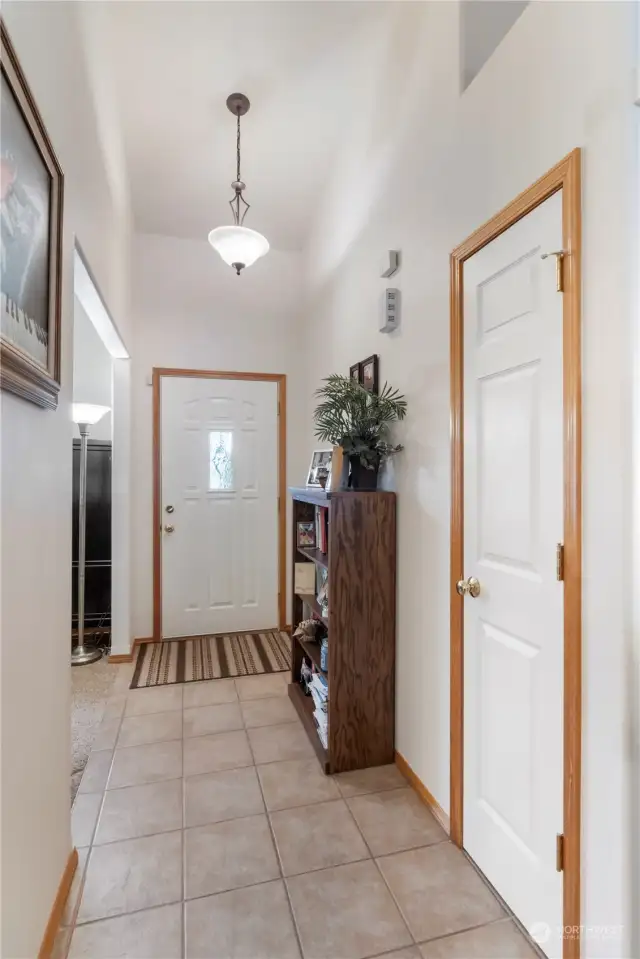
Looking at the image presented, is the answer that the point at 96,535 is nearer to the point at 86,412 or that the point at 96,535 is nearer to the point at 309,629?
the point at 86,412

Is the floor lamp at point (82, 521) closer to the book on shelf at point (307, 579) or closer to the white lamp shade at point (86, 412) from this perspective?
the white lamp shade at point (86, 412)

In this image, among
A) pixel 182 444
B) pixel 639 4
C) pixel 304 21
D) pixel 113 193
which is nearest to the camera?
pixel 639 4

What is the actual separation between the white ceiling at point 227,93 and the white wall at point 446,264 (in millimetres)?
180

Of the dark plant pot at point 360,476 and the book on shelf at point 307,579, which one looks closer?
the dark plant pot at point 360,476

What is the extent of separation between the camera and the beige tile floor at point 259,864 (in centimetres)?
133

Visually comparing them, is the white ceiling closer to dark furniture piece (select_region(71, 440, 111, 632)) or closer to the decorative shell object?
dark furniture piece (select_region(71, 440, 111, 632))

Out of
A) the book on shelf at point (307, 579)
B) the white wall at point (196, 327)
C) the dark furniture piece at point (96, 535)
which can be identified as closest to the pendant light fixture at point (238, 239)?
the white wall at point (196, 327)

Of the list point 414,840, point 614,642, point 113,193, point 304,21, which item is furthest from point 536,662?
point 113,193

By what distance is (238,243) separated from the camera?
2.59 m

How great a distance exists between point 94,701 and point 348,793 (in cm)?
163

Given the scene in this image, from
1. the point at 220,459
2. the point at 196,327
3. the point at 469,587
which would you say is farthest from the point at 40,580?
the point at 196,327

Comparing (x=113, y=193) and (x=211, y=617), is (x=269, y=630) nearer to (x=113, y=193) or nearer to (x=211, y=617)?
(x=211, y=617)

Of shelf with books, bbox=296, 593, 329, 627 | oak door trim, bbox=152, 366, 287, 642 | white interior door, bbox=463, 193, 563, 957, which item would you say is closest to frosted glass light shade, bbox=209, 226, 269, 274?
oak door trim, bbox=152, 366, 287, 642

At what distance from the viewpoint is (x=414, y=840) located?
1.70 meters
